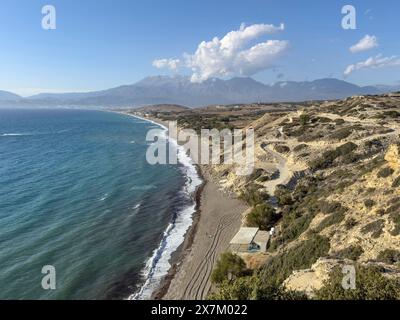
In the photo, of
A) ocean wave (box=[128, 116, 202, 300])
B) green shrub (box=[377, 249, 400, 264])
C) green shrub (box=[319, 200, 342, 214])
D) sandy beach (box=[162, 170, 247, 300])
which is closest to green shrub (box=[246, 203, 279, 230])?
sandy beach (box=[162, 170, 247, 300])

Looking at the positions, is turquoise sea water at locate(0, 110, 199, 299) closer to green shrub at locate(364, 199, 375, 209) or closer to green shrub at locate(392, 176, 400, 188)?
green shrub at locate(364, 199, 375, 209)

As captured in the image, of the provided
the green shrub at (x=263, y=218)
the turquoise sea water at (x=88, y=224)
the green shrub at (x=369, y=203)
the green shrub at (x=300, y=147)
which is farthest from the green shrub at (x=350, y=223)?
the green shrub at (x=300, y=147)

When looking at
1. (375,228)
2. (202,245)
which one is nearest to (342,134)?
(202,245)

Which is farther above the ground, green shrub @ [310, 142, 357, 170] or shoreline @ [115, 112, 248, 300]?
green shrub @ [310, 142, 357, 170]

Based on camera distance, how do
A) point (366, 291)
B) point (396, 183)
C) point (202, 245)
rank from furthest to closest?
point (202, 245) < point (396, 183) < point (366, 291)

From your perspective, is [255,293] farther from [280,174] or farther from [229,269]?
[280,174]

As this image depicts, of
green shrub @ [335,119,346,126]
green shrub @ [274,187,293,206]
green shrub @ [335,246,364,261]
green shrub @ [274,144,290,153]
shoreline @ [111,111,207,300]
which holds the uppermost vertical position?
green shrub @ [335,119,346,126]

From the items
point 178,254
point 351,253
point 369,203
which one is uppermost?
point 369,203
